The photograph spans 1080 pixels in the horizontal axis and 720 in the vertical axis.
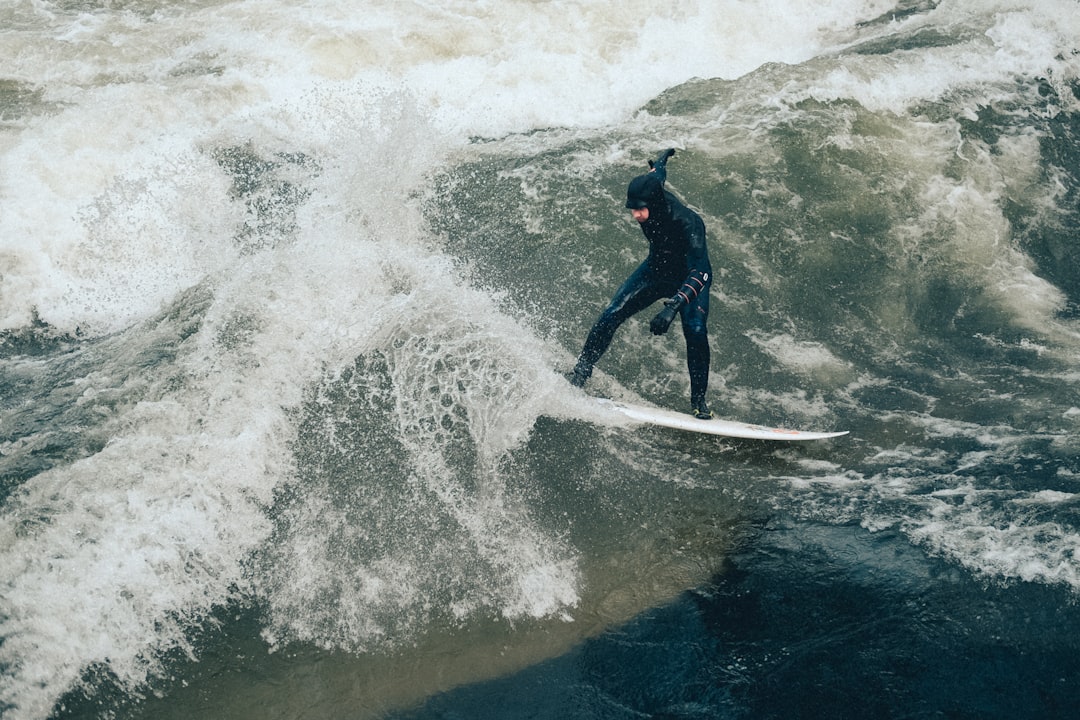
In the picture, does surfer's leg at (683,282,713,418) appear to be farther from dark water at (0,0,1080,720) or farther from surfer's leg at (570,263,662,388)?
surfer's leg at (570,263,662,388)

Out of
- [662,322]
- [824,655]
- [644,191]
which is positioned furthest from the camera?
[644,191]

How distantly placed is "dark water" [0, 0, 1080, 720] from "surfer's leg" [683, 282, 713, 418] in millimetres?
289

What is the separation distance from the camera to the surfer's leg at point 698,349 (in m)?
6.33

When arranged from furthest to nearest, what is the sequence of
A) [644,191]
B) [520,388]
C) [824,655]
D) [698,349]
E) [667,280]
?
[520,388], [667,280], [698,349], [644,191], [824,655]

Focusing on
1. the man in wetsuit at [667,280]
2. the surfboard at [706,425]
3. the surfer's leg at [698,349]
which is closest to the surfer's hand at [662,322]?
the man in wetsuit at [667,280]

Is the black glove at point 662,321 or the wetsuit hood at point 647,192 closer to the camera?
the black glove at point 662,321

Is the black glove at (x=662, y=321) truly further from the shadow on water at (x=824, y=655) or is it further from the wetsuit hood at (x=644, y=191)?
the shadow on water at (x=824, y=655)

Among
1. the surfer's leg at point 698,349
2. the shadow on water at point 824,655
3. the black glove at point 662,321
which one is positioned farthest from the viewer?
the surfer's leg at point 698,349

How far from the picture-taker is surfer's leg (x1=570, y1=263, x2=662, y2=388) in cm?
662

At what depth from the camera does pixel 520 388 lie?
6.79 meters

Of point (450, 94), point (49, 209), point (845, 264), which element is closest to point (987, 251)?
point (845, 264)

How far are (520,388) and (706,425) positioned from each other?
5.03ft

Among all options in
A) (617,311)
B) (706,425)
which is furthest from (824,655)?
(617,311)

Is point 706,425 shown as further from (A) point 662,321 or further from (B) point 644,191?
(B) point 644,191
